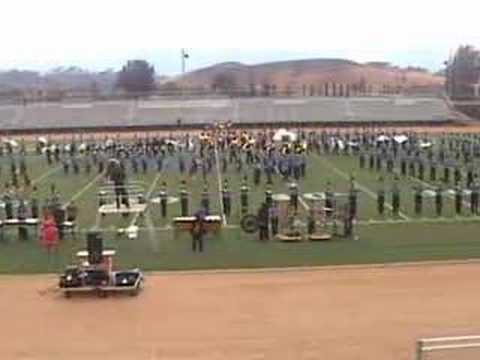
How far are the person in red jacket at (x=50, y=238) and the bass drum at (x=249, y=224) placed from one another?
399 centimetres

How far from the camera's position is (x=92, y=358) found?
1299cm

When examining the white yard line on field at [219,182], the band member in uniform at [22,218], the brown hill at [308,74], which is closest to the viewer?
the band member in uniform at [22,218]

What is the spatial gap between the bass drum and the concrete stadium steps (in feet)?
153

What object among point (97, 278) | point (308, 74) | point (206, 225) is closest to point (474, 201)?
point (206, 225)

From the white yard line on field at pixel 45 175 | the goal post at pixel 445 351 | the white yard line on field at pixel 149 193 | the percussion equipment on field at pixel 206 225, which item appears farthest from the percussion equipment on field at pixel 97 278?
the white yard line on field at pixel 45 175

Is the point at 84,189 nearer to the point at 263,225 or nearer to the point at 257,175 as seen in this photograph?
the point at 257,175

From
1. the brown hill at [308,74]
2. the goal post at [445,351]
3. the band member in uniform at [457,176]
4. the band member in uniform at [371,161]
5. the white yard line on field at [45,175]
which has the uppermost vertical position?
the brown hill at [308,74]

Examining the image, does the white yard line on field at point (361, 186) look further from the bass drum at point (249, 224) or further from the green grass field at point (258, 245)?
the bass drum at point (249, 224)

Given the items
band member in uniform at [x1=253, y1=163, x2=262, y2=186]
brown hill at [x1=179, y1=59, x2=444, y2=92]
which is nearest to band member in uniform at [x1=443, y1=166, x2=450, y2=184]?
band member in uniform at [x1=253, y1=163, x2=262, y2=186]

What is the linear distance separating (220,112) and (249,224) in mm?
51905

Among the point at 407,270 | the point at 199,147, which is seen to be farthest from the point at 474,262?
the point at 199,147

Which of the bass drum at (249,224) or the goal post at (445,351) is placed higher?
the goal post at (445,351)

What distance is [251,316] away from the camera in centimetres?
1495

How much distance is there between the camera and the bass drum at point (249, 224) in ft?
71.8
